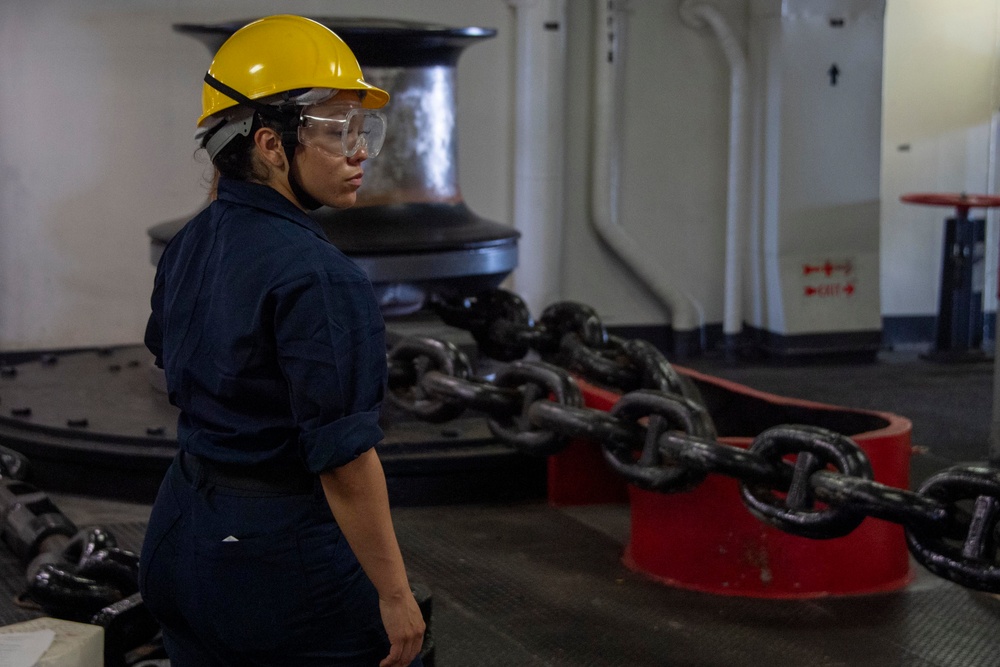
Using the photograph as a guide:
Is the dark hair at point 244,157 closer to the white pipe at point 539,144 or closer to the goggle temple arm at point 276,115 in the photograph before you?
the goggle temple arm at point 276,115

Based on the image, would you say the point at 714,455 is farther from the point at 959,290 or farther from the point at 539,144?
the point at 959,290

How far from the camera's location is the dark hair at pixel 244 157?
172 cm

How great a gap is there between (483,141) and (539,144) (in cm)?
31

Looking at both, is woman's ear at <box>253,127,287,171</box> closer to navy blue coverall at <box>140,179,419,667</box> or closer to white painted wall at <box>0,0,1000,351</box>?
navy blue coverall at <box>140,179,419,667</box>

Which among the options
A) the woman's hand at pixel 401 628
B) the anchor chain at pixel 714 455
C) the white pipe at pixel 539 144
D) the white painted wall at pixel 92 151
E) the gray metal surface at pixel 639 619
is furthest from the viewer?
the white pipe at pixel 539 144

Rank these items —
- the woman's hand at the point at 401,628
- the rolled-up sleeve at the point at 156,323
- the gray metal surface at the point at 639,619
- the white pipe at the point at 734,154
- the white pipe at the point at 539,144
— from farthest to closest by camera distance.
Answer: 1. the white pipe at the point at 734,154
2. the white pipe at the point at 539,144
3. the gray metal surface at the point at 639,619
4. the rolled-up sleeve at the point at 156,323
5. the woman's hand at the point at 401,628

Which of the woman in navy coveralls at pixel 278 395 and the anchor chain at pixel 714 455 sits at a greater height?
the woman in navy coveralls at pixel 278 395

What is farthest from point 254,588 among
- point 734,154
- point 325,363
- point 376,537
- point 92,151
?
point 734,154

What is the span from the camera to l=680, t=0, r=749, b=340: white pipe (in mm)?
6816

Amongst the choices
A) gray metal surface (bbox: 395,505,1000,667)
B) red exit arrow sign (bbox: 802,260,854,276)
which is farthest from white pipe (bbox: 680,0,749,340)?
gray metal surface (bbox: 395,505,1000,667)

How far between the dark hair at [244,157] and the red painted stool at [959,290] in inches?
Answer: 223

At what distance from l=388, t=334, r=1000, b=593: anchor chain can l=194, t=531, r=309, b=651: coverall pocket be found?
1.23 meters

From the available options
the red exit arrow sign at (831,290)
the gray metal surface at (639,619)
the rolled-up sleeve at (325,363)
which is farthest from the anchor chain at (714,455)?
the red exit arrow sign at (831,290)

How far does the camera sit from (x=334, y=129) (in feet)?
5.68
